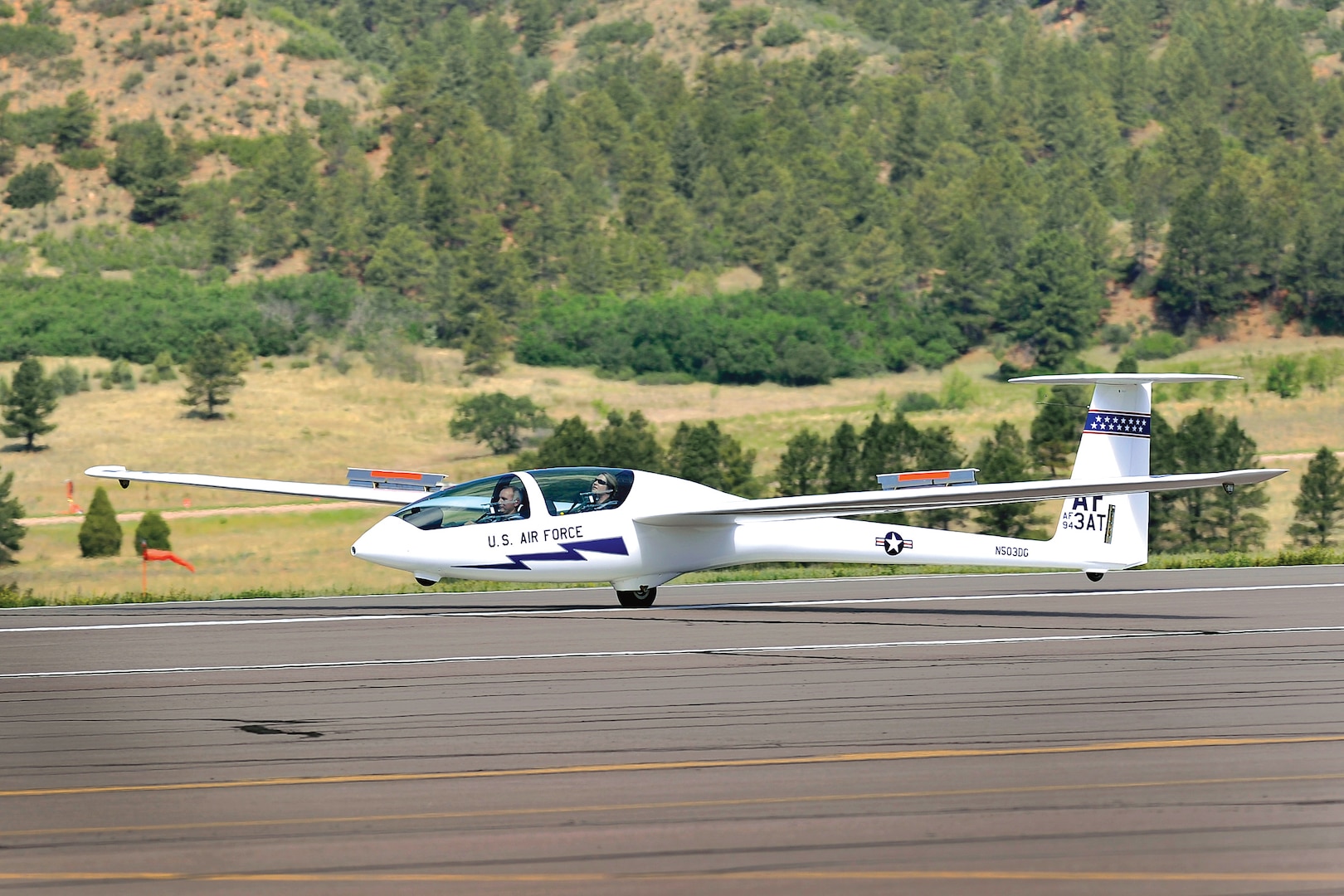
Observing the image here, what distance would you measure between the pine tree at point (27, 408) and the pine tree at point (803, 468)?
41.6 metres

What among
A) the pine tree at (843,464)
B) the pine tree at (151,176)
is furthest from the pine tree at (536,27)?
the pine tree at (843,464)

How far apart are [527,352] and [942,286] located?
3129cm

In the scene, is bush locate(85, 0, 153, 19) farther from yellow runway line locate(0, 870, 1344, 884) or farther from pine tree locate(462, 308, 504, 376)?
yellow runway line locate(0, 870, 1344, 884)

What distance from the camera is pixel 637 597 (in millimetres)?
19094

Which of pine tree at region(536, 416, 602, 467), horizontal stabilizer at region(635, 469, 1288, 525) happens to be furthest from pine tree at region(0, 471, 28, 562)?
horizontal stabilizer at region(635, 469, 1288, 525)

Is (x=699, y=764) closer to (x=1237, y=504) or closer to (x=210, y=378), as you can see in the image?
(x=1237, y=504)

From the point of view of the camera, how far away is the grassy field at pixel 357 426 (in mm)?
61031

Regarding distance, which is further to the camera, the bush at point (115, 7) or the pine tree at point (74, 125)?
the bush at point (115, 7)

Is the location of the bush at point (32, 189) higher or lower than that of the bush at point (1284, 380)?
higher

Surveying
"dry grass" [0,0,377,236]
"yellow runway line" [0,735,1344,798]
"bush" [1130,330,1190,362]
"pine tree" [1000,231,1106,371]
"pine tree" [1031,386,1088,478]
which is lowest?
"pine tree" [1031,386,1088,478]

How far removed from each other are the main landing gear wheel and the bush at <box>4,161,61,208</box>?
117024 millimetres

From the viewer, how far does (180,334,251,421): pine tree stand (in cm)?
8550

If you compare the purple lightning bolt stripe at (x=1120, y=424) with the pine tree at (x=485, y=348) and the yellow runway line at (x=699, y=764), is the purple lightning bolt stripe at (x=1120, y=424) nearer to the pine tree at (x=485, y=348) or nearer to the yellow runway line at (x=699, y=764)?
the yellow runway line at (x=699, y=764)

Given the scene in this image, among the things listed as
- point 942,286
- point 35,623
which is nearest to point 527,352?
point 942,286
